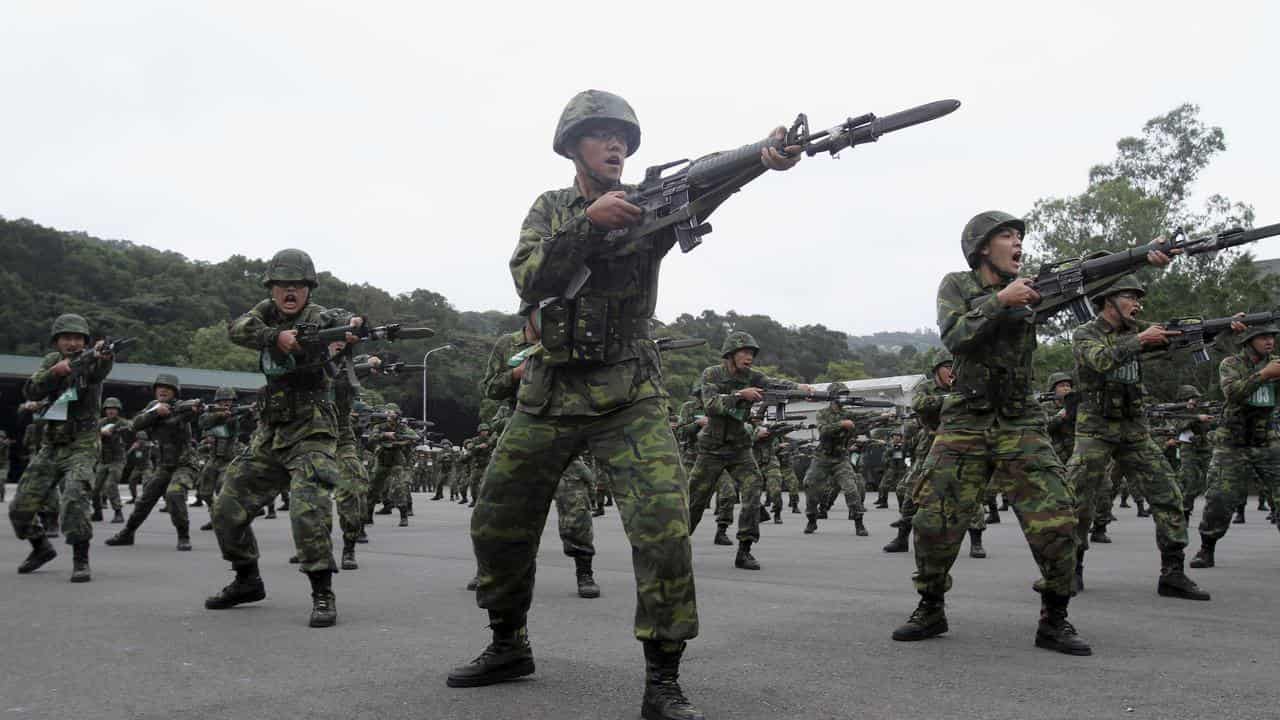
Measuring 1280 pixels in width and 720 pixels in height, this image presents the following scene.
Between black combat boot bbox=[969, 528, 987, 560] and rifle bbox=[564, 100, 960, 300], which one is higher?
rifle bbox=[564, 100, 960, 300]

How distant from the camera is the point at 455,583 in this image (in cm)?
827

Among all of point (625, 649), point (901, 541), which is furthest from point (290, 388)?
point (901, 541)

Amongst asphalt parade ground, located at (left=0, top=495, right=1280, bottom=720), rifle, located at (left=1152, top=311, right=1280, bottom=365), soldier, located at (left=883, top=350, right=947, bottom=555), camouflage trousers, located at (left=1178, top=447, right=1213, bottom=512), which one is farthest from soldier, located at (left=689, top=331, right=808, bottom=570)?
camouflage trousers, located at (left=1178, top=447, right=1213, bottom=512)

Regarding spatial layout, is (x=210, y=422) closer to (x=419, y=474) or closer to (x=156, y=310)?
(x=419, y=474)

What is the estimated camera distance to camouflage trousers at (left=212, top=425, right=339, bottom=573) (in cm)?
635

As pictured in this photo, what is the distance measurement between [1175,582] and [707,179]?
17.2 ft

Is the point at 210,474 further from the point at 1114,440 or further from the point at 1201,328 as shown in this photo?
the point at 1201,328

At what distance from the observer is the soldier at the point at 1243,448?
8812 mm

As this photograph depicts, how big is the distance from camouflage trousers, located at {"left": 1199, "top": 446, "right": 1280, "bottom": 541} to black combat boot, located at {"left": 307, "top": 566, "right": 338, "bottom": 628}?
298 inches

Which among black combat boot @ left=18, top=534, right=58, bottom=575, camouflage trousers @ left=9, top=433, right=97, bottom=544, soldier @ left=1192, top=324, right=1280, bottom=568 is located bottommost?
black combat boot @ left=18, top=534, right=58, bottom=575

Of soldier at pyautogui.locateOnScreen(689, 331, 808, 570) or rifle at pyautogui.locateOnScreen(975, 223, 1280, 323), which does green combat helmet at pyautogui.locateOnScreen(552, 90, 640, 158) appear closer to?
rifle at pyautogui.locateOnScreen(975, 223, 1280, 323)

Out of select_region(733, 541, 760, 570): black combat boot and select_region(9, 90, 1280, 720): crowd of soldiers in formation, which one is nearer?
select_region(9, 90, 1280, 720): crowd of soldiers in formation

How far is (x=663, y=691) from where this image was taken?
12.4ft

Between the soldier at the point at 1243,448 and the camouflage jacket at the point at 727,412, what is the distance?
4347 mm
